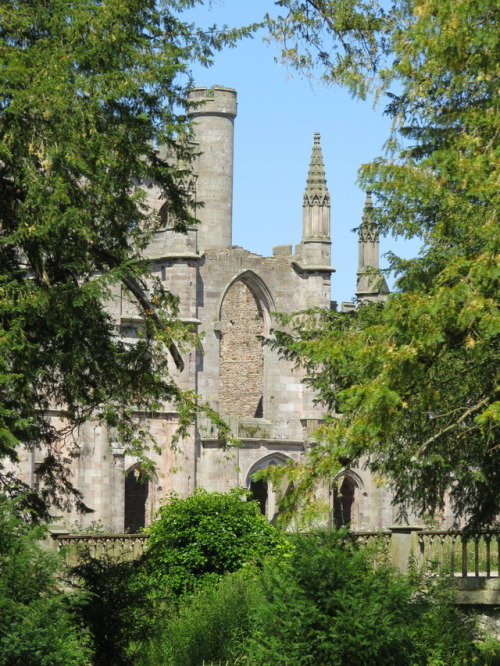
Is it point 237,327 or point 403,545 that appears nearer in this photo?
point 403,545

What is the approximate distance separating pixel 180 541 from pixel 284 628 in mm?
8110

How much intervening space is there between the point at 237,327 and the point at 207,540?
23.1 m

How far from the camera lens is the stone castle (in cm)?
3878

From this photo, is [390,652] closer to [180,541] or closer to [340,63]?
[340,63]

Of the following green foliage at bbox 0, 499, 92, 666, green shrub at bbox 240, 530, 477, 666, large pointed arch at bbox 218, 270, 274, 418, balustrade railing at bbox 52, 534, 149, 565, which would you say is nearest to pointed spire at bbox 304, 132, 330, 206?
large pointed arch at bbox 218, 270, 274, 418

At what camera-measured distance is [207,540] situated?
1975 cm

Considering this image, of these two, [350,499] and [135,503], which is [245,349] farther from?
[135,503]

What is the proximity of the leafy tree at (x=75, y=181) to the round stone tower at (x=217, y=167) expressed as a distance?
1142 inches

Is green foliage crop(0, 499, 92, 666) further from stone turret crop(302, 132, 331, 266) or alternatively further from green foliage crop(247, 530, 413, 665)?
stone turret crop(302, 132, 331, 266)

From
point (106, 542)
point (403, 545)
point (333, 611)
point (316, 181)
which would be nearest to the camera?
point (333, 611)

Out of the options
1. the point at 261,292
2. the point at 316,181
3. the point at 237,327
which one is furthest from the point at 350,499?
the point at 316,181

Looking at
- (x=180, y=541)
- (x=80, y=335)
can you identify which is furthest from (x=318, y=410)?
(x=80, y=335)

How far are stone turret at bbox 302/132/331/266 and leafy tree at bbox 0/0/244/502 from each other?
28.1 metres

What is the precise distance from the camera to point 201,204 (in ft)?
56.7
